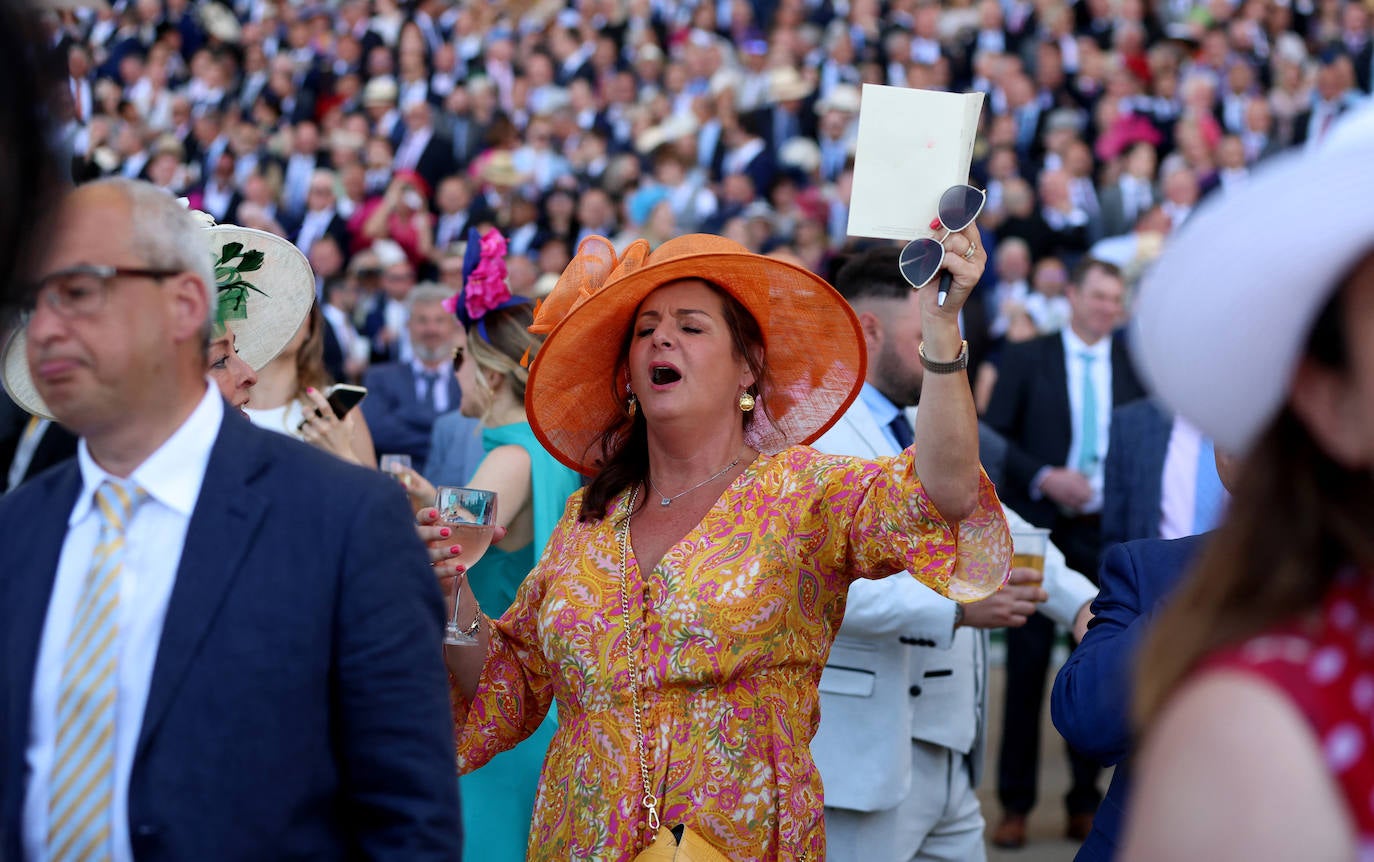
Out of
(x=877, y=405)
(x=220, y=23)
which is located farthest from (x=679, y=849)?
(x=220, y=23)

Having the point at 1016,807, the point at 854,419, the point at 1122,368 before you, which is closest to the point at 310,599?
the point at 854,419

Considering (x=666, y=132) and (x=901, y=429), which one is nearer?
→ (x=901, y=429)

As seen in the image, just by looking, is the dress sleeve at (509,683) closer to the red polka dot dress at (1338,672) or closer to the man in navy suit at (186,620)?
the man in navy suit at (186,620)

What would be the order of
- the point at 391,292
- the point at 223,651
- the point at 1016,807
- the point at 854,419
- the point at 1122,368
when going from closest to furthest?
1. the point at 223,651
2. the point at 854,419
3. the point at 1016,807
4. the point at 1122,368
5. the point at 391,292

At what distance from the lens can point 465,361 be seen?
4.87 m

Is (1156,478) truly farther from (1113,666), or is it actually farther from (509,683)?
(509,683)

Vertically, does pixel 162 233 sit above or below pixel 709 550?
above

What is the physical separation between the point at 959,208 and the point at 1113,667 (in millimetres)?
871

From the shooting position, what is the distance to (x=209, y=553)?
2.05 m

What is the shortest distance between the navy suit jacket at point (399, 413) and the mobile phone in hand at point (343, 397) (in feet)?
11.0

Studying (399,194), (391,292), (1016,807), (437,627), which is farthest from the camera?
(399,194)

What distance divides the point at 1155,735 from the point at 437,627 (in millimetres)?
1213

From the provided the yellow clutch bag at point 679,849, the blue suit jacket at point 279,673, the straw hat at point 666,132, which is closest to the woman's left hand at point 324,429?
the yellow clutch bag at point 679,849

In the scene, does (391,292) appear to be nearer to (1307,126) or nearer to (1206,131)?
(1206,131)
